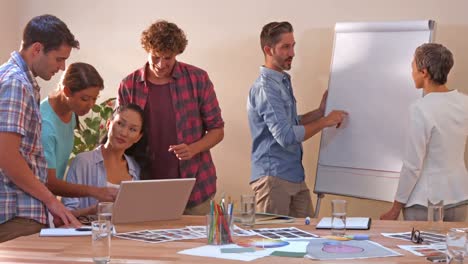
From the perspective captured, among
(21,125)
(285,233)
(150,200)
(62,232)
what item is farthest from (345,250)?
(21,125)

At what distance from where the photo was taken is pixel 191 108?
13.2ft

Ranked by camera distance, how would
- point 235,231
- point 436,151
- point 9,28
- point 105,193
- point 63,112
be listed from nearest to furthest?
point 235,231 < point 105,193 < point 63,112 < point 436,151 < point 9,28

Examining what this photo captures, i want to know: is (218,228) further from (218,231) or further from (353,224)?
(353,224)

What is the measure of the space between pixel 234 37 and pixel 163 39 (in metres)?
1.30

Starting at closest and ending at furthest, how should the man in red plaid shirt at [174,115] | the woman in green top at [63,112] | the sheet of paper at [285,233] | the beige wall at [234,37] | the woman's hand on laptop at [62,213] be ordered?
the sheet of paper at [285,233] → the woman's hand on laptop at [62,213] → the woman in green top at [63,112] → the man in red plaid shirt at [174,115] → the beige wall at [234,37]

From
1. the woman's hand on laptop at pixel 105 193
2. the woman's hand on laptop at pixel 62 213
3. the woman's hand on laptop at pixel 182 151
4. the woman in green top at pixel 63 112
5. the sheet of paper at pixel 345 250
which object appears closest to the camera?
the sheet of paper at pixel 345 250

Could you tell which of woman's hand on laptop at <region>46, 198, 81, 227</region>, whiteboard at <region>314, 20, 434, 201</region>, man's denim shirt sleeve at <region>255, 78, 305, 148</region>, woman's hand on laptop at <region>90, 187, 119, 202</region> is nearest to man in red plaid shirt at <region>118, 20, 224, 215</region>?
man's denim shirt sleeve at <region>255, 78, 305, 148</region>

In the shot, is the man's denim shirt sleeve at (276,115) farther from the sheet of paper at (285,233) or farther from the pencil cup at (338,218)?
the pencil cup at (338,218)

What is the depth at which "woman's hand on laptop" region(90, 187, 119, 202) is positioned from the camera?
321 centimetres

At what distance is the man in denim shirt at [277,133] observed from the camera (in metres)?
4.16

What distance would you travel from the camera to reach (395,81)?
4293 mm

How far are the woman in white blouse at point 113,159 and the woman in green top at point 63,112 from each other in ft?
0.30

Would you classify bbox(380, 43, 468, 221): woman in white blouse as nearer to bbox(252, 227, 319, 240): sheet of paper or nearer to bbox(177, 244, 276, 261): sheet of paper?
bbox(252, 227, 319, 240): sheet of paper

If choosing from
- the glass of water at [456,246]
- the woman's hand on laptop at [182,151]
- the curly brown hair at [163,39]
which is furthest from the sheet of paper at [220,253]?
the curly brown hair at [163,39]
